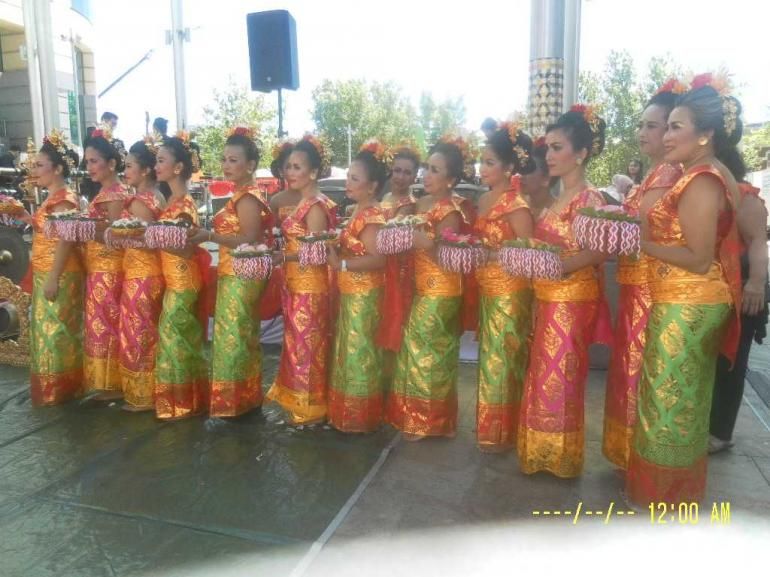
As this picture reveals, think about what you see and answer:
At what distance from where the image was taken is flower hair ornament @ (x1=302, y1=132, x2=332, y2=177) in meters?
3.71

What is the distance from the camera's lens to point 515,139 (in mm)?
3189

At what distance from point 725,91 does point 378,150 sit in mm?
1771

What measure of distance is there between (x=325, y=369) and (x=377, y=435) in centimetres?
49

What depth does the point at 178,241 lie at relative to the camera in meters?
3.47

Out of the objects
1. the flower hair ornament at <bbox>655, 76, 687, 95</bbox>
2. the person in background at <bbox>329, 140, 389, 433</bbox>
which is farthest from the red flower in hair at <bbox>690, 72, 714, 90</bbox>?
the person in background at <bbox>329, 140, 389, 433</bbox>

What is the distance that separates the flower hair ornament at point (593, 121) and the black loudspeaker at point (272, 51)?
4064 mm

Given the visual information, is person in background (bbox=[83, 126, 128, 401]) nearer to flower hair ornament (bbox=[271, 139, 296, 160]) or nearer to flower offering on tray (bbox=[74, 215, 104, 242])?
flower offering on tray (bbox=[74, 215, 104, 242])

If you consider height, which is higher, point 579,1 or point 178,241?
point 579,1

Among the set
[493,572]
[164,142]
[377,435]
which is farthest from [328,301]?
[493,572]

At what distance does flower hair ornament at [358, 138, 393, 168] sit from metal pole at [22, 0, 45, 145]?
6.92m

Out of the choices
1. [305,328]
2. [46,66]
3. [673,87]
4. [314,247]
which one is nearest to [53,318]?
[305,328]

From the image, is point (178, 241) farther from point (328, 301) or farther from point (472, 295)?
point (472, 295)

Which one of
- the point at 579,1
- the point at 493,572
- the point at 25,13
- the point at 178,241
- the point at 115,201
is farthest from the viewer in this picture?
the point at 25,13

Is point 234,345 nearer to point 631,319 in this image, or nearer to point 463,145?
point 463,145
